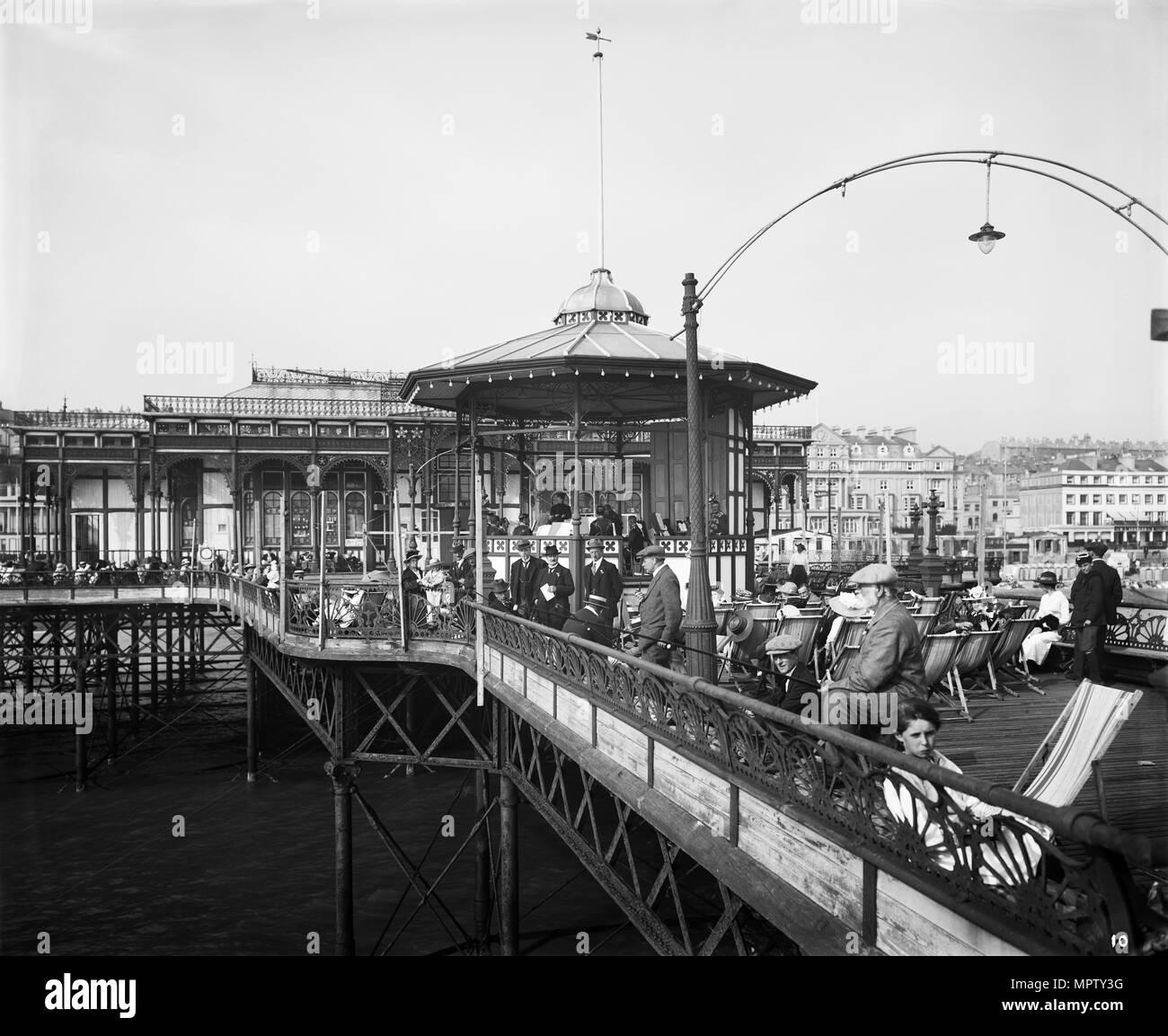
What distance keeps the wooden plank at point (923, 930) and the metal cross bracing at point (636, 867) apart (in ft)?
5.20

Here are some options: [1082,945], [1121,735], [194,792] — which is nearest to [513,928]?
[1121,735]

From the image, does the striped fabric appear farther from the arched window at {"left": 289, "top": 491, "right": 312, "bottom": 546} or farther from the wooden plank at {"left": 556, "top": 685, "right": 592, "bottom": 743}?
the arched window at {"left": 289, "top": 491, "right": 312, "bottom": 546}

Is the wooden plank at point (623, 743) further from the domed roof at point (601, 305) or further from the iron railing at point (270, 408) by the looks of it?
the iron railing at point (270, 408)

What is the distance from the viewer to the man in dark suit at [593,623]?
10.7 m

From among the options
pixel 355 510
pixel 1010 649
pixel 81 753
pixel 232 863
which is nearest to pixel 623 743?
pixel 1010 649

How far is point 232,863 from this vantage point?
20406mm

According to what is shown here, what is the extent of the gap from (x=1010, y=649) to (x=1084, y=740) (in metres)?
6.60

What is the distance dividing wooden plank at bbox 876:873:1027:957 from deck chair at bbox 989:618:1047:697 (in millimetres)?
7574

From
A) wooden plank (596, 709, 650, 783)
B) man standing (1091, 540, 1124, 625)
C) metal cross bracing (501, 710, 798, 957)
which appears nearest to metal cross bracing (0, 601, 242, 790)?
metal cross bracing (501, 710, 798, 957)

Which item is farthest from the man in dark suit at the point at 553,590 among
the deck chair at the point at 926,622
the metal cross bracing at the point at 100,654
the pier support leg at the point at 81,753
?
the metal cross bracing at the point at 100,654

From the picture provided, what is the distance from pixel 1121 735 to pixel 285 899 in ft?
51.6
